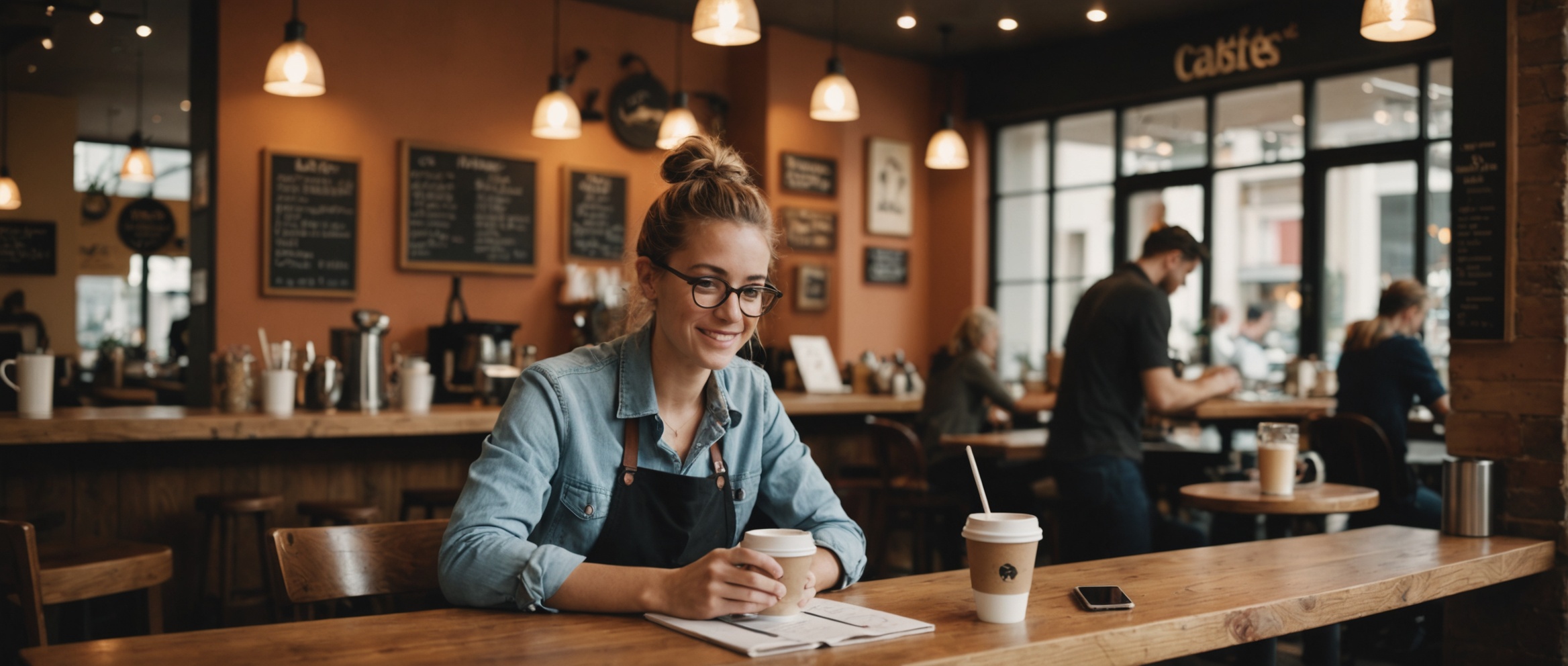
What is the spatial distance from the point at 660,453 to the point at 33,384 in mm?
2967

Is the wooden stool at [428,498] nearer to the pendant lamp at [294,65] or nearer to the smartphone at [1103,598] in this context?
the pendant lamp at [294,65]

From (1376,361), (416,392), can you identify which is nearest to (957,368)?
(1376,361)

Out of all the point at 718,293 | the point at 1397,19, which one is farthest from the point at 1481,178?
the point at 718,293

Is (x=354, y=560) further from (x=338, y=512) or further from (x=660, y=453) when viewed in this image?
(x=338, y=512)

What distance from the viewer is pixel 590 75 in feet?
20.5

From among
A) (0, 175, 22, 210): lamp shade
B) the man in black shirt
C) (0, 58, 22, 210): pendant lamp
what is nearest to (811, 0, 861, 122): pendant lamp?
the man in black shirt

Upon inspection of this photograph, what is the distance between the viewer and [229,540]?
4.00 meters

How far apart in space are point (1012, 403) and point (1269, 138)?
2.39 metres

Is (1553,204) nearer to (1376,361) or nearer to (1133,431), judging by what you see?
(1133,431)

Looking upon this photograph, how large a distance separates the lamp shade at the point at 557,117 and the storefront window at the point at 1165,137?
11.4 feet

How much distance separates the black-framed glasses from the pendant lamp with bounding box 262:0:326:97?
9.96 ft

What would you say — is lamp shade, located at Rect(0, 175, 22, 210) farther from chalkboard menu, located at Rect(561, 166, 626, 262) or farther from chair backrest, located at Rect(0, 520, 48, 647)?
chair backrest, located at Rect(0, 520, 48, 647)

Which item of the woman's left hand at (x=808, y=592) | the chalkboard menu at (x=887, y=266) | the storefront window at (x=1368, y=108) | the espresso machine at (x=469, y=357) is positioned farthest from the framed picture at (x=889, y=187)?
the woman's left hand at (x=808, y=592)

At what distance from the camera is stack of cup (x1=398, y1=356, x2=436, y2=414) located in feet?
13.5
